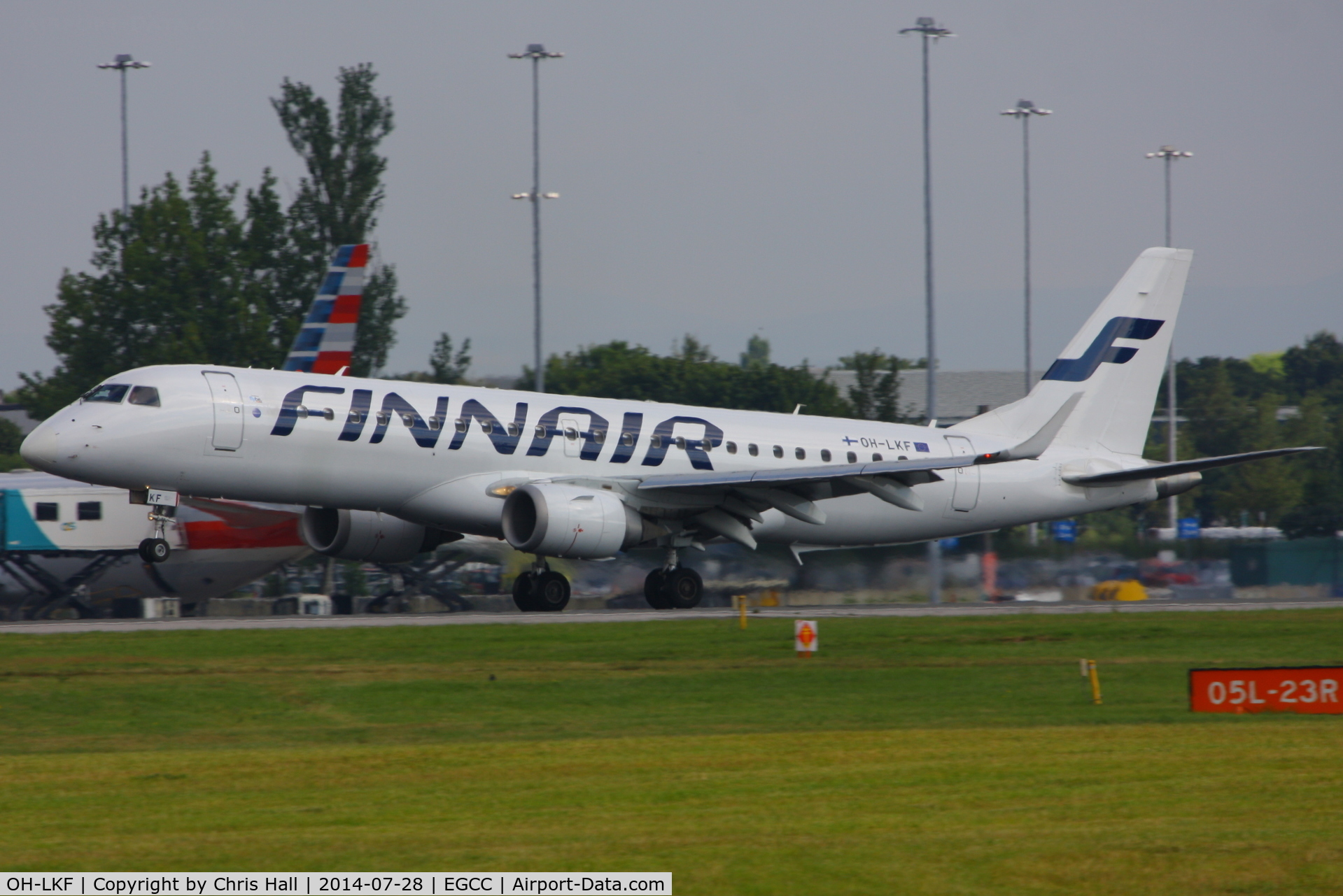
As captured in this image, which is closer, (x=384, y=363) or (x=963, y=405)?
(x=384, y=363)

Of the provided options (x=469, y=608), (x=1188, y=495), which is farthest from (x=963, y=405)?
(x=469, y=608)

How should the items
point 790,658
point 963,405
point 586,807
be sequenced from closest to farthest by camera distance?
point 586,807 → point 790,658 → point 963,405

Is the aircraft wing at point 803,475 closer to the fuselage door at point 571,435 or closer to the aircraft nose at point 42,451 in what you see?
the fuselage door at point 571,435

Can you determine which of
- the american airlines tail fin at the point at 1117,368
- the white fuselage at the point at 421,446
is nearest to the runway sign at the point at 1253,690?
the white fuselage at the point at 421,446

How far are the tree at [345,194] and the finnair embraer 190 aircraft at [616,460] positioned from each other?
103ft

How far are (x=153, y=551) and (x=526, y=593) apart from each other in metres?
7.72

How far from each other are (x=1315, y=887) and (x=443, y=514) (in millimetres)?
21387

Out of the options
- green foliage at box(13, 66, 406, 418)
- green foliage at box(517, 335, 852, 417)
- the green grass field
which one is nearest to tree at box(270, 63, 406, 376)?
green foliage at box(13, 66, 406, 418)

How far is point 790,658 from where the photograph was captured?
882 inches

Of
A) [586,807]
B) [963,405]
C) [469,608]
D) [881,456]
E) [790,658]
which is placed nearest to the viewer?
[586,807]

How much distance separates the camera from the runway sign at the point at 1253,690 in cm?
1733

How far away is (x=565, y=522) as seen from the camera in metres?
29.0

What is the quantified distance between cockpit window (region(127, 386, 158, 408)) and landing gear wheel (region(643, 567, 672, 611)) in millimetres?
10423

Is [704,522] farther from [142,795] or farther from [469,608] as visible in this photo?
[142,795]
